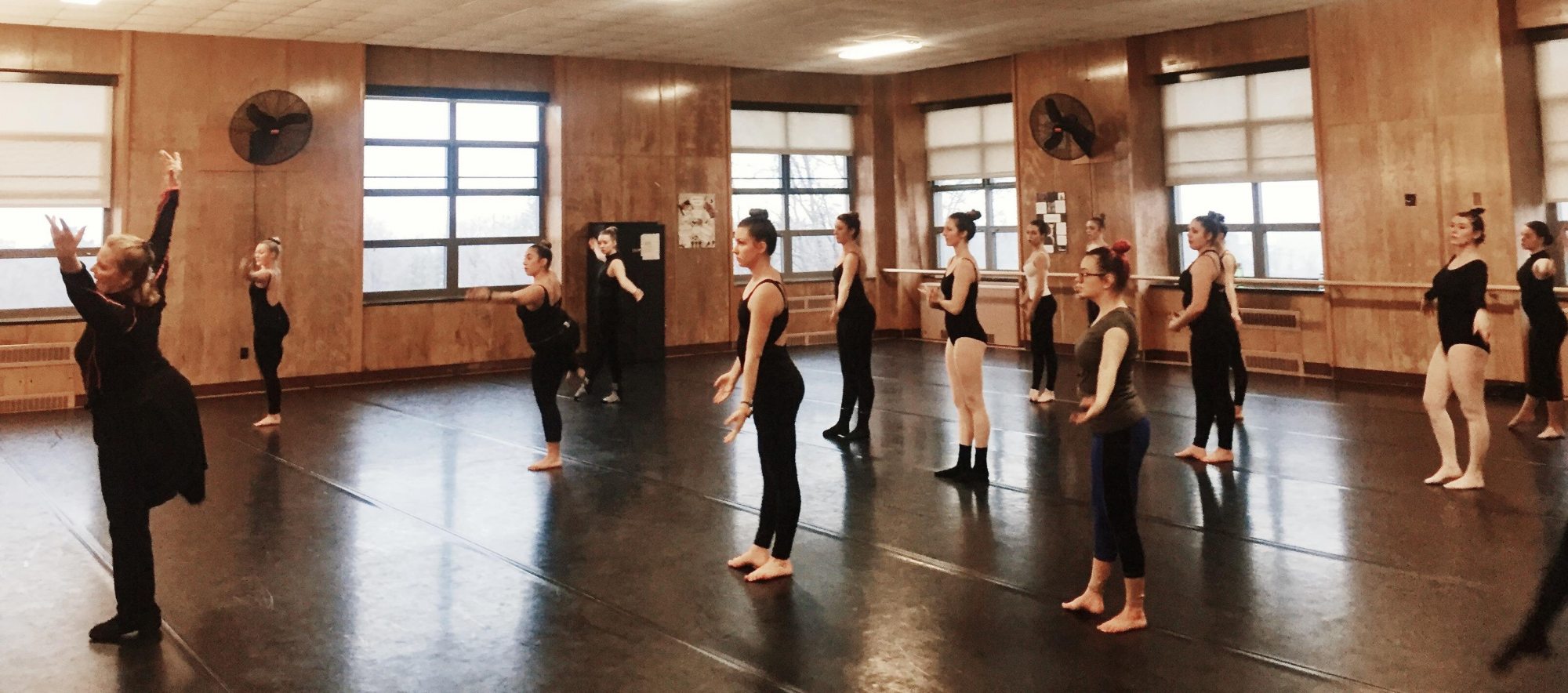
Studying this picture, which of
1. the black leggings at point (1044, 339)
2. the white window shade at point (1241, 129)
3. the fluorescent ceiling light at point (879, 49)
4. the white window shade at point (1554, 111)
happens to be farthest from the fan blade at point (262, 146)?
the white window shade at point (1554, 111)

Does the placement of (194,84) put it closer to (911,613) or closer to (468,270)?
(468,270)

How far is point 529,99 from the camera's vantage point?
12719 millimetres

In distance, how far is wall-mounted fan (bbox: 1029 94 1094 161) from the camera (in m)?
12.3

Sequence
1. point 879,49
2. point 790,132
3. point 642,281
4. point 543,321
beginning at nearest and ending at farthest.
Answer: point 543,321 → point 879,49 → point 642,281 → point 790,132

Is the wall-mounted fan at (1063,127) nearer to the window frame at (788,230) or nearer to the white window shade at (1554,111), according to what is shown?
the window frame at (788,230)

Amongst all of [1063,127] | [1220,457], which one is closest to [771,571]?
[1220,457]

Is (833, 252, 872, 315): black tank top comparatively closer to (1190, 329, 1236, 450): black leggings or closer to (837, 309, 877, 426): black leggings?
(837, 309, 877, 426): black leggings

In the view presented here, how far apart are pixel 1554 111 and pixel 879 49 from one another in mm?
6294

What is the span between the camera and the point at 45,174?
10.1 m

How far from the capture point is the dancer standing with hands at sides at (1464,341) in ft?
18.9

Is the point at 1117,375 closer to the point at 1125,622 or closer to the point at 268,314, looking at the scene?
the point at 1125,622

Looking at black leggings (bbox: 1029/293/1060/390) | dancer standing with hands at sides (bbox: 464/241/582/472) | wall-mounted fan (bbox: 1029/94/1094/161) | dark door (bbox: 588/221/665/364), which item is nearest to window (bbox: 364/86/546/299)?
dark door (bbox: 588/221/665/364)

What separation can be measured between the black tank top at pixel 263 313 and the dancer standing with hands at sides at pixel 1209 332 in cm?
639

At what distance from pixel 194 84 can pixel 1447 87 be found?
11.0 meters
